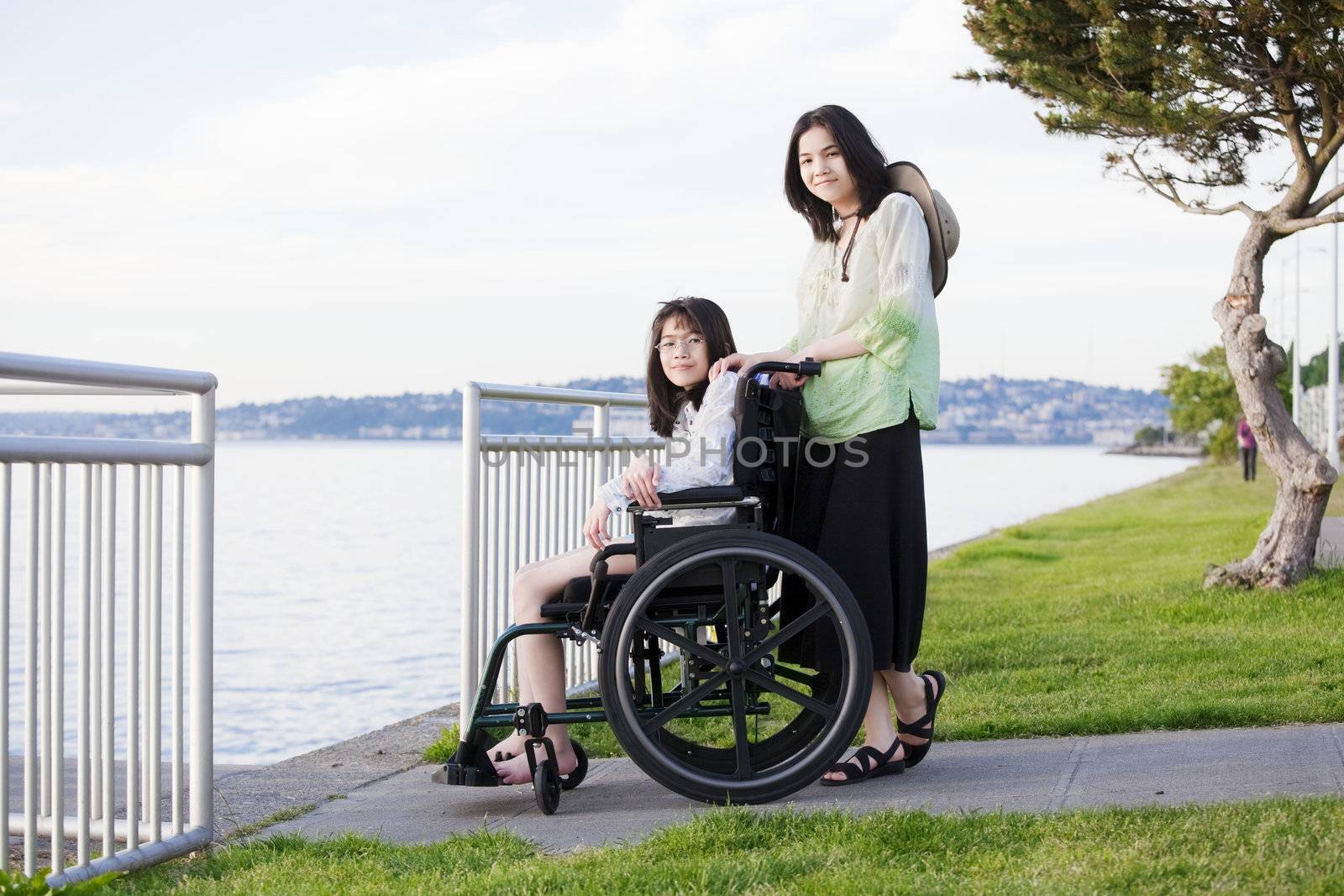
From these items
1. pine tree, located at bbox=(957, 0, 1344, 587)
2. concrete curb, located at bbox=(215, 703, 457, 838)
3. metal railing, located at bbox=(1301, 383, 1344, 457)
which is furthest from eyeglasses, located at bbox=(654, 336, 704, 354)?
metal railing, located at bbox=(1301, 383, 1344, 457)

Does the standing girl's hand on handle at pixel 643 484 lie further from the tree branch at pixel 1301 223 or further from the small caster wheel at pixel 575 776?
the tree branch at pixel 1301 223

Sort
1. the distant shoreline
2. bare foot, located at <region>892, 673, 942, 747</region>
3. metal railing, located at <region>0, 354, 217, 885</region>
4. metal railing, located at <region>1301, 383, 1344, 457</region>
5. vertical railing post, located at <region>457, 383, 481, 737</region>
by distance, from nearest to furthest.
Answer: metal railing, located at <region>0, 354, 217, 885</region> < bare foot, located at <region>892, 673, 942, 747</region> < vertical railing post, located at <region>457, 383, 481, 737</region> < metal railing, located at <region>1301, 383, 1344, 457</region> < the distant shoreline

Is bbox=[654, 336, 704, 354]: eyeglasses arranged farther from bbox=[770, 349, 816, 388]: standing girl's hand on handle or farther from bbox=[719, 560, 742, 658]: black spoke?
bbox=[719, 560, 742, 658]: black spoke

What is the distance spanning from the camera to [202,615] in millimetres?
3582

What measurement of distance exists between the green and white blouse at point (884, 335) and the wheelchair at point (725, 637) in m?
0.16

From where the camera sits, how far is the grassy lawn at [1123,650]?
15.6 ft

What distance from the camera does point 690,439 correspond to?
3.79 meters

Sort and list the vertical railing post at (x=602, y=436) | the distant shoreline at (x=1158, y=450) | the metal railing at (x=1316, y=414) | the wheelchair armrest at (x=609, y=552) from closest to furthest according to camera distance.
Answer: the wheelchair armrest at (x=609, y=552) < the vertical railing post at (x=602, y=436) < the metal railing at (x=1316, y=414) < the distant shoreline at (x=1158, y=450)

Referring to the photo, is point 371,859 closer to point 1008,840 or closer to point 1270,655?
point 1008,840

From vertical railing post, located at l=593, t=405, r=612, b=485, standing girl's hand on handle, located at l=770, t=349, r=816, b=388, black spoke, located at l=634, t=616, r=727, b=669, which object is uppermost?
standing girl's hand on handle, located at l=770, t=349, r=816, b=388

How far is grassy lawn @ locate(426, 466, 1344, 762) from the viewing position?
474cm

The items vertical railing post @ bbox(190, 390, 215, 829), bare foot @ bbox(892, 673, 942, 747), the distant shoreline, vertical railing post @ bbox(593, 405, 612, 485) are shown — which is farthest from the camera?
the distant shoreline

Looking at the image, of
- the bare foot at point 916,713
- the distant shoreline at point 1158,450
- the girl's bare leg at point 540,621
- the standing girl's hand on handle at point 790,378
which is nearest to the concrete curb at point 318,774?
the girl's bare leg at point 540,621

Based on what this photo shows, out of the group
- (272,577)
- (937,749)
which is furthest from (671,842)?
(272,577)
